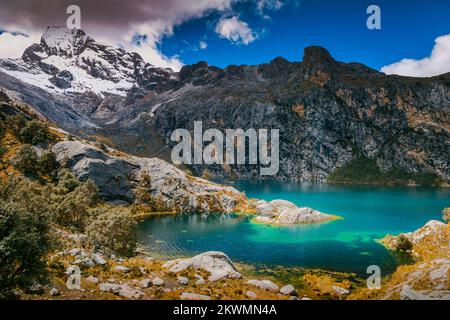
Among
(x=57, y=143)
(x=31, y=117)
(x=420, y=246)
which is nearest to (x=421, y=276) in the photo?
(x=420, y=246)

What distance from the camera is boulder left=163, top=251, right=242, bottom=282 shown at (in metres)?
46.6

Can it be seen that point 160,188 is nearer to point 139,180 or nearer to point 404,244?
point 139,180

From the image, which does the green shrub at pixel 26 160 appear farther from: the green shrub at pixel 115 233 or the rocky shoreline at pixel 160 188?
the green shrub at pixel 115 233

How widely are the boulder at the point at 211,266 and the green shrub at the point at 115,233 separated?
1234 centimetres

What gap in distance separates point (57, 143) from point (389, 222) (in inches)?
4648

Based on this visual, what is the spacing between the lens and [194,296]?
1315 inches

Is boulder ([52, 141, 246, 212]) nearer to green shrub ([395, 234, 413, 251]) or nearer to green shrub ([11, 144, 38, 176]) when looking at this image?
green shrub ([11, 144, 38, 176])

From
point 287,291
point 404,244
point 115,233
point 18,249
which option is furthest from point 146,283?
point 404,244

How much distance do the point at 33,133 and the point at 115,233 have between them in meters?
79.0

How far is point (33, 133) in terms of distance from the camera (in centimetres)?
11956

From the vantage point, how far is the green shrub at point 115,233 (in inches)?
2316

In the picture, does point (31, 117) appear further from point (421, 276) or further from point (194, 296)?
point (421, 276)

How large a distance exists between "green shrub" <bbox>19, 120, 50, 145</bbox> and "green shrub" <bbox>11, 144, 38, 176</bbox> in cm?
1181

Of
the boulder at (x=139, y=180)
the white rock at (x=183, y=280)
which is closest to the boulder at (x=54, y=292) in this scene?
the white rock at (x=183, y=280)
